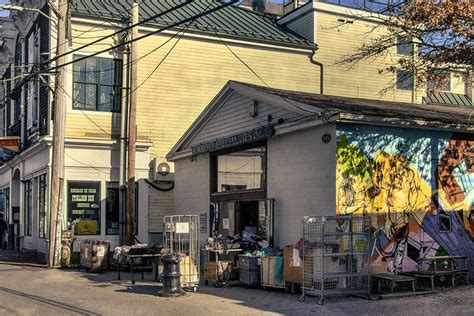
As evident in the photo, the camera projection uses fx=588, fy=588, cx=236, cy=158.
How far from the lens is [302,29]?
2616 centimetres

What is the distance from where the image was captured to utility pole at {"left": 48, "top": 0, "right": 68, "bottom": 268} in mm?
17953

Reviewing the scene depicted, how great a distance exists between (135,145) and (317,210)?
9.66 m

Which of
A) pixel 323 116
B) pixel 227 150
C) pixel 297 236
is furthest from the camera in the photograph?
pixel 227 150

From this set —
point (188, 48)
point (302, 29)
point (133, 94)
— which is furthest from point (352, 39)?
point (133, 94)

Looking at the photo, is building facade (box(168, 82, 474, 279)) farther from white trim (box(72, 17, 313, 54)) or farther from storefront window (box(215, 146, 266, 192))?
white trim (box(72, 17, 313, 54))

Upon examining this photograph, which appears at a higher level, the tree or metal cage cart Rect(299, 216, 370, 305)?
the tree

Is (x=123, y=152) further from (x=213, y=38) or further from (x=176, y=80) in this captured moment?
(x=213, y=38)

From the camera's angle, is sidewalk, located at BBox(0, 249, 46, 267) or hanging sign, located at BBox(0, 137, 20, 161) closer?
sidewalk, located at BBox(0, 249, 46, 267)

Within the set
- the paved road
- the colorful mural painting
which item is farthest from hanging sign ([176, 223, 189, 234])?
the colorful mural painting

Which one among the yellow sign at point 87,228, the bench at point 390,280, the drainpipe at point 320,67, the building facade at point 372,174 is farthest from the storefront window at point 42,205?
the bench at point 390,280

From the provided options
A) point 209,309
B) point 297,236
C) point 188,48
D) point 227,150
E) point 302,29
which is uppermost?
point 302,29

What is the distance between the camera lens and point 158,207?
72.2 ft

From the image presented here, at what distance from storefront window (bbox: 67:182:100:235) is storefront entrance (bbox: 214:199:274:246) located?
5.74m

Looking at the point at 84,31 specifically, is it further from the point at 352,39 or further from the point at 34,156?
the point at 352,39
